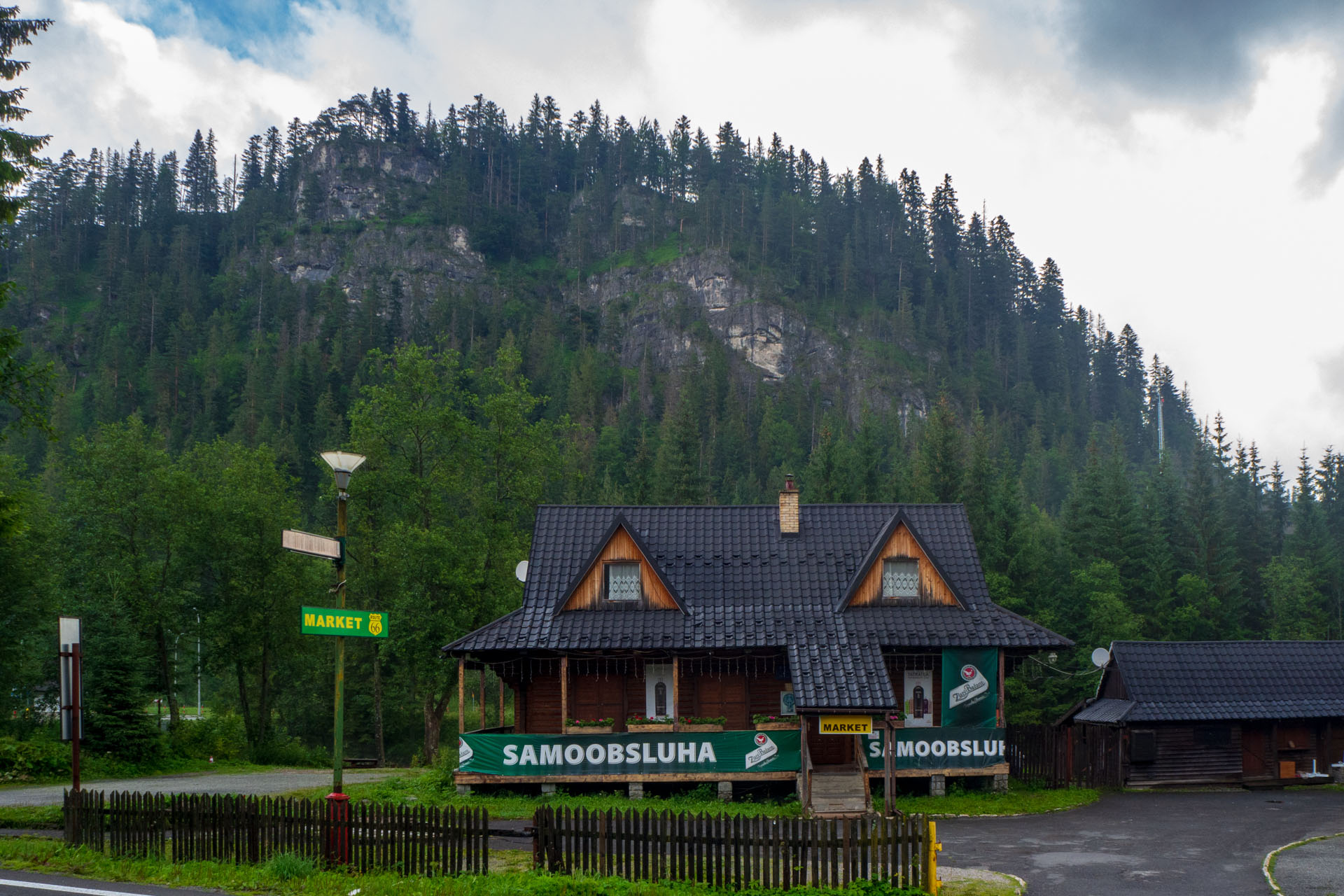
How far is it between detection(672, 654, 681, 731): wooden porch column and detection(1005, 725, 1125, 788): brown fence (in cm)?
899

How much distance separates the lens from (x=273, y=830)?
15688 mm

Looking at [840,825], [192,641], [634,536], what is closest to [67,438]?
[192,641]

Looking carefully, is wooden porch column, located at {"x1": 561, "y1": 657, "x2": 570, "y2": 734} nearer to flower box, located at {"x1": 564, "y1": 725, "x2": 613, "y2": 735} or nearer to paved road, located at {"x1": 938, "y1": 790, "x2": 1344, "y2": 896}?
flower box, located at {"x1": 564, "y1": 725, "x2": 613, "y2": 735}

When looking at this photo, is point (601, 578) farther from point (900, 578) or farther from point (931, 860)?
point (931, 860)

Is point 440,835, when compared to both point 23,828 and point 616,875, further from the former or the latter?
point 23,828

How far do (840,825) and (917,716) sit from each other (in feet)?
23.7

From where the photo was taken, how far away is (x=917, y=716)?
27703 mm

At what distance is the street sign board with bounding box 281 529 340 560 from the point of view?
578 inches

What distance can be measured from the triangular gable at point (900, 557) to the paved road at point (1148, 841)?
6158mm

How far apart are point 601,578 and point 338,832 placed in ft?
43.1

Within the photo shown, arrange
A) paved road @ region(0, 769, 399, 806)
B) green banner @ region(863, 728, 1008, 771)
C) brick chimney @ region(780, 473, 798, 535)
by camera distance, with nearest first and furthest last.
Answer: paved road @ region(0, 769, 399, 806) → green banner @ region(863, 728, 1008, 771) → brick chimney @ region(780, 473, 798, 535)

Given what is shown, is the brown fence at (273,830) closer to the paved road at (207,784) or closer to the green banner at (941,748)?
the paved road at (207,784)

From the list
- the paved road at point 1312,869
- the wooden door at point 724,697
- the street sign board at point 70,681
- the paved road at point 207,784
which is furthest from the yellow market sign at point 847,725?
the street sign board at point 70,681

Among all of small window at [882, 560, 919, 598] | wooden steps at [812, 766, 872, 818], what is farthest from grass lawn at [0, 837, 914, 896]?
small window at [882, 560, 919, 598]
